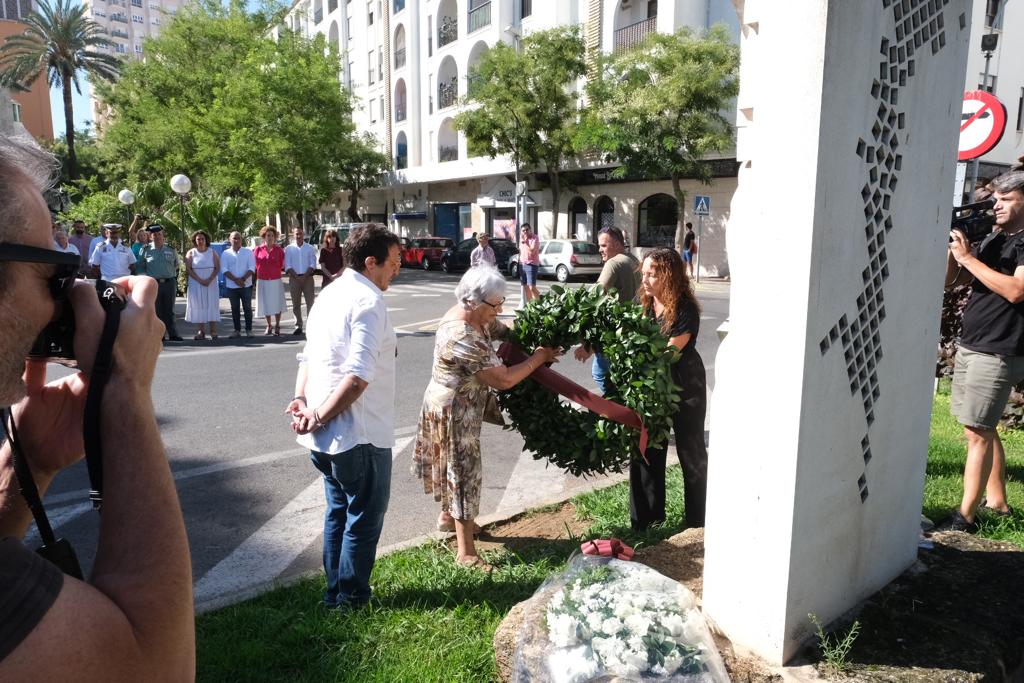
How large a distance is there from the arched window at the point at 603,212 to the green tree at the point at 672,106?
5332 millimetres

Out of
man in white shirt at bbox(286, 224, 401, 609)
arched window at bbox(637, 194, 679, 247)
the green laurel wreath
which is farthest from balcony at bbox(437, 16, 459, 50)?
man in white shirt at bbox(286, 224, 401, 609)

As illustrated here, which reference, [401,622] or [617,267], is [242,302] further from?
[401,622]

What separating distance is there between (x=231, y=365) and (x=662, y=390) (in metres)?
8.16

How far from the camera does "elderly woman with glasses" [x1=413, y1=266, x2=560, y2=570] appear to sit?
3910 millimetres

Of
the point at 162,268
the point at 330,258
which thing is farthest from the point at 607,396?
the point at 162,268

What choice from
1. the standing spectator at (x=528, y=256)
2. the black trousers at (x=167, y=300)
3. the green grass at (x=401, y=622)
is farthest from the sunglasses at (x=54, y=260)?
the standing spectator at (x=528, y=256)

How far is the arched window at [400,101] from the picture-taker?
145ft

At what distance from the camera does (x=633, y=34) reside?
29.7 meters

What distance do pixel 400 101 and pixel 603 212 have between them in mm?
18088

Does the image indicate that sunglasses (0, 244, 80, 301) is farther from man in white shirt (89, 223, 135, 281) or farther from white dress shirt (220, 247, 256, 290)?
white dress shirt (220, 247, 256, 290)

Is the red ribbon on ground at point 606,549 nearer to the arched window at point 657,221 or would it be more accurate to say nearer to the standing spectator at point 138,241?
the standing spectator at point 138,241

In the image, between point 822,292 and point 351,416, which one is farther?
point 351,416

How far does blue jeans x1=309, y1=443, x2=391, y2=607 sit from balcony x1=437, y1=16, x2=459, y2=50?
39.1m

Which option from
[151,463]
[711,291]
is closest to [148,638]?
[151,463]
